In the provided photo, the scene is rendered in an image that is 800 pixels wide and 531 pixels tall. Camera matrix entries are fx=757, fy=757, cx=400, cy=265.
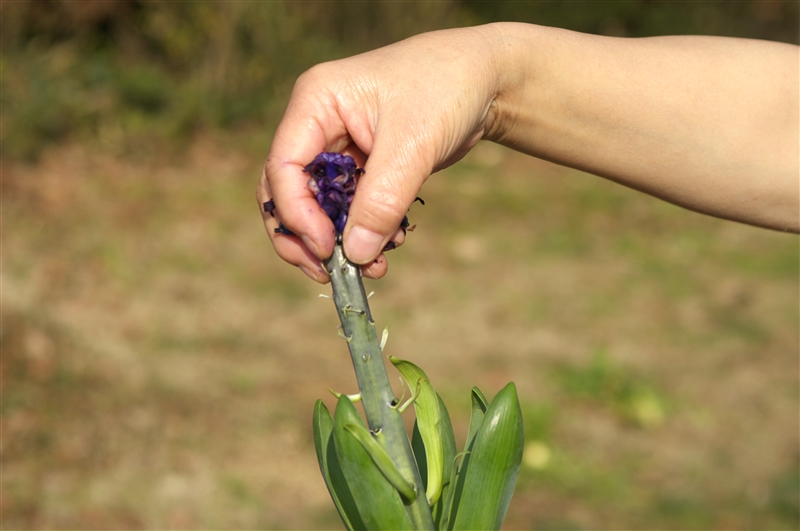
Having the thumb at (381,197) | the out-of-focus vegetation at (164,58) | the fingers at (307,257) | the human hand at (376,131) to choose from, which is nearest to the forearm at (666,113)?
the human hand at (376,131)

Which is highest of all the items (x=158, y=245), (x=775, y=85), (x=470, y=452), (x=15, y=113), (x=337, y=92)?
(x=337, y=92)

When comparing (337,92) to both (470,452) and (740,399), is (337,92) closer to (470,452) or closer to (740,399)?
(470,452)

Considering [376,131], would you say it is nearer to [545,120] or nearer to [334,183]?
[334,183]

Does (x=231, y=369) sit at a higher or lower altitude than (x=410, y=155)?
lower

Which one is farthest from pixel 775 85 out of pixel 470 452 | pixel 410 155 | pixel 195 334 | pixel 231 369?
pixel 195 334

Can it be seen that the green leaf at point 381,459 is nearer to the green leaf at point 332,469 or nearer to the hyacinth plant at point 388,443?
the hyacinth plant at point 388,443

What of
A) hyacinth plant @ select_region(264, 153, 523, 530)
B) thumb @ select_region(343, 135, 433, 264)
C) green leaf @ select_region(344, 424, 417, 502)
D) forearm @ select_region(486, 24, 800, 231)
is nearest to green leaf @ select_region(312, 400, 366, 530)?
hyacinth plant @ select_region(264, 153, 523, 530)
